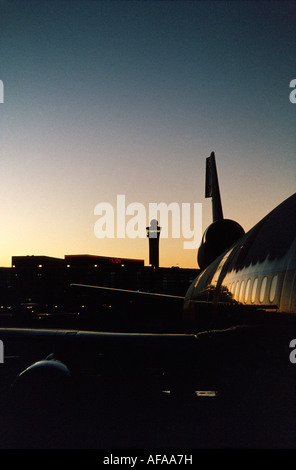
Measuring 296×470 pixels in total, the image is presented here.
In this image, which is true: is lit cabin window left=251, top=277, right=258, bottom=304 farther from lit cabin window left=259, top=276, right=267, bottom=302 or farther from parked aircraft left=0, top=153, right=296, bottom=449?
lit cabin window left=259, top=276, right=267, bottom=302

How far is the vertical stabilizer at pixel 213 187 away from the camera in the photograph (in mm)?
21031

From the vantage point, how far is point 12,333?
32.6 feet

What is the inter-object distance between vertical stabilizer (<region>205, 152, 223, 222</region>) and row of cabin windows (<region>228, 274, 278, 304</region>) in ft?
36.6

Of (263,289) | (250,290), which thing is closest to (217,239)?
(250,290)

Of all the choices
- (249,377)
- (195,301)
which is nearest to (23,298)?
(195,301)

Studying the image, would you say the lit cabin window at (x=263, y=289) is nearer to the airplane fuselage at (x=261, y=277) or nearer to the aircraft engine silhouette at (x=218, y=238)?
the airplane fuselage at (x=261, y=277)

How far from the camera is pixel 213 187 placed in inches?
867

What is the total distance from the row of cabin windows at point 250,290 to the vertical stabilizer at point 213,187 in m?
11.2

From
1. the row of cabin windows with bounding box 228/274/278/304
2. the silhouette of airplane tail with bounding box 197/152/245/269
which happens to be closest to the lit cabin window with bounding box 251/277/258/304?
the row of cabin windows with bounding box 228/274/278/304

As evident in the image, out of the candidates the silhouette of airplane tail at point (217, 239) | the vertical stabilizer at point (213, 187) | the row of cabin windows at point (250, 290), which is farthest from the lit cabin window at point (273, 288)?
the vertical stabilizer at point (213, 187)

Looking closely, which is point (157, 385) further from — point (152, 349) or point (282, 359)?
point (282, 359)

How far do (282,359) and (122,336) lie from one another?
4.29 meters

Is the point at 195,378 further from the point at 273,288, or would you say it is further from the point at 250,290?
the point at 273,288

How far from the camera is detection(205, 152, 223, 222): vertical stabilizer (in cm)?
2103
